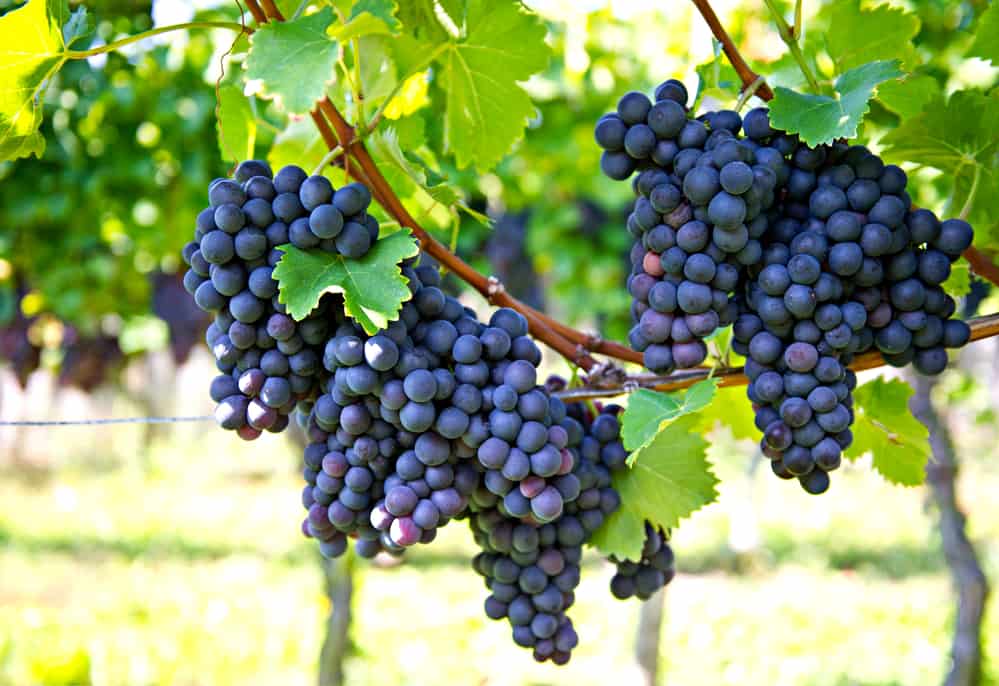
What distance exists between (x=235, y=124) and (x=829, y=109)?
0.67 m

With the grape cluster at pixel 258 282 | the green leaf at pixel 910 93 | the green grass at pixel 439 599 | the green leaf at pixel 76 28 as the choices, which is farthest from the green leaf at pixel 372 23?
the green grass at pixel 439 599

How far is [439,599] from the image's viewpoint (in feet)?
19.8

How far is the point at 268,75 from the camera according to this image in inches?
28.9

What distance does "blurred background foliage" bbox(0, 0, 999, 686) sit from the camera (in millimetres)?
2896

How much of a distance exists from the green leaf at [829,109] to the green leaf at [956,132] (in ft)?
0.48

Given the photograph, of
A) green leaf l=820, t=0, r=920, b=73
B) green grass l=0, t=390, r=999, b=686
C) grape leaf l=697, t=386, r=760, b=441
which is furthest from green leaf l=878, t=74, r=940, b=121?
green grass l=0, t=390, r=999, b=686

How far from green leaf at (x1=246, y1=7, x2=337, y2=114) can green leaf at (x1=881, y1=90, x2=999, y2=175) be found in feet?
2.03

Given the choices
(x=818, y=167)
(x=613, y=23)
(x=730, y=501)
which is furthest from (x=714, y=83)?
(x=730, y=501)

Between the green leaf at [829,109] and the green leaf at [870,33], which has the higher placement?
the green leaf at [870,33]

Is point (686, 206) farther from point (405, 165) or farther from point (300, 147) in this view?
point (300, 147)

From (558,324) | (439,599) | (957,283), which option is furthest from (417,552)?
(957,283)

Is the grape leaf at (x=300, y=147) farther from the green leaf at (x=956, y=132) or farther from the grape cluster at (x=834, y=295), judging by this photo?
the green leaf at (x=956, y=132)

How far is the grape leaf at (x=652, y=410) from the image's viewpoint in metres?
0.80

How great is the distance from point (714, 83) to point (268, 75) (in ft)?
1.60
